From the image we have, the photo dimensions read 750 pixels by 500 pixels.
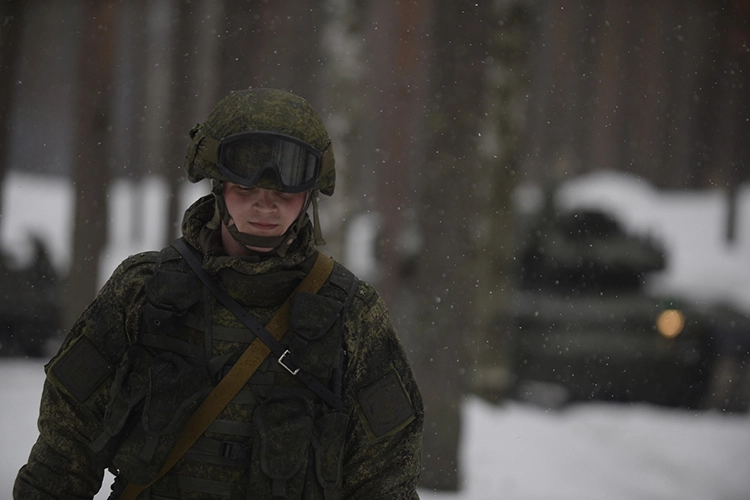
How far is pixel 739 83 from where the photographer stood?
8.81 metres

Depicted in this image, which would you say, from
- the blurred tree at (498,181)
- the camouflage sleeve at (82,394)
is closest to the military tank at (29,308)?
the blurred tree at (498,181)

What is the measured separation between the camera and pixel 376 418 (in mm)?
2135

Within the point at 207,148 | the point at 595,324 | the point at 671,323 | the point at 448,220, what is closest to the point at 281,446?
the point at 207,148

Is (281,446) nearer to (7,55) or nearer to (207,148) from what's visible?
(207,148)

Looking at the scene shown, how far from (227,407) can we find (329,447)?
0.29 metres

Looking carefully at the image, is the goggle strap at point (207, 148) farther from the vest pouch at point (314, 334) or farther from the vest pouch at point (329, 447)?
the vest pouch at point (329, 447)

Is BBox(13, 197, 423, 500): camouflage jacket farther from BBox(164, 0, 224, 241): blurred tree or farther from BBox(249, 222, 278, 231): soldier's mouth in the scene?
BBox(164, 0, 224, 241): blurred tree

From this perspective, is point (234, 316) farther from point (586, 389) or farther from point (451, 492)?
point (586, 389)

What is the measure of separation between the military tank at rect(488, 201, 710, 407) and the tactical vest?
20.6ft

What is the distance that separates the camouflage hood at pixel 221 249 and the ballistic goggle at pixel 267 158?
0.18 m

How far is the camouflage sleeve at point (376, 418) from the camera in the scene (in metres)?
2.14

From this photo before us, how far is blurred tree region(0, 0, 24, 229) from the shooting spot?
6.50 m

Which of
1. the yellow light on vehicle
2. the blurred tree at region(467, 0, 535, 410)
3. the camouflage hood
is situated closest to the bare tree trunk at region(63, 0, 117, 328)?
the blurred tree at region(467, 0, 535, 410)

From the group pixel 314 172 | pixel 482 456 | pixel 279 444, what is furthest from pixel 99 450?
pixel 482 456
